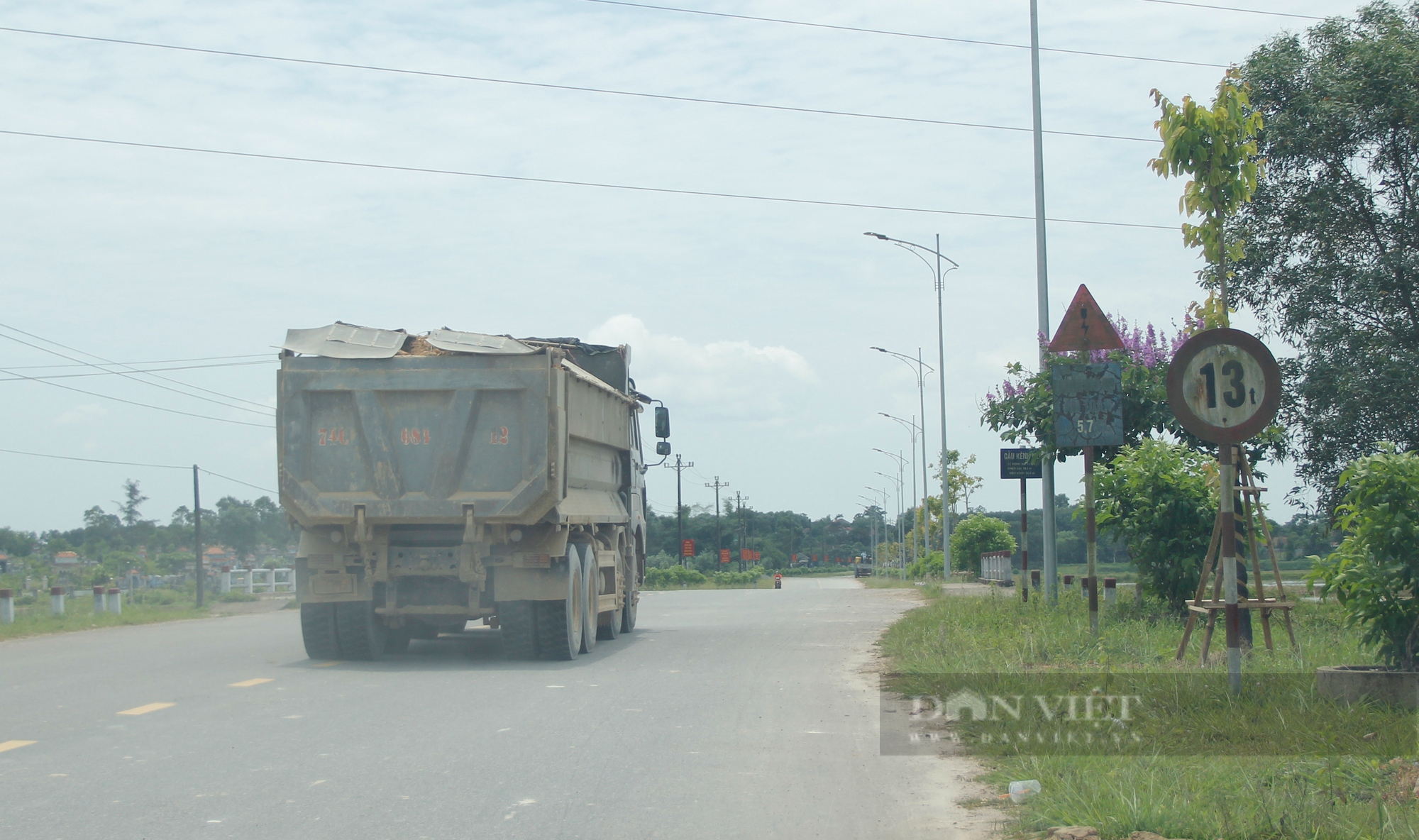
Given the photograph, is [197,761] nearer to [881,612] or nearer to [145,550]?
[881,612]

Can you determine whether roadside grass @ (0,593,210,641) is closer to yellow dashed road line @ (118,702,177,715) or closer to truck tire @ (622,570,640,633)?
truck tire @ (622,570,640,633)

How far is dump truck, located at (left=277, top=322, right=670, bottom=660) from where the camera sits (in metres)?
12.2

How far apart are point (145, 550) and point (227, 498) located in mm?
4930

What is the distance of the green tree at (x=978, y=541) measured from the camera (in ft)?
166

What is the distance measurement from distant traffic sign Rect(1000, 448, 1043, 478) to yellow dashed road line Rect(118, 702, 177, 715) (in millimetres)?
14651

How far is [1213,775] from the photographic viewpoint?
19.5ft

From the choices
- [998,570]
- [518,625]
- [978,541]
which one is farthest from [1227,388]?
[978,541]

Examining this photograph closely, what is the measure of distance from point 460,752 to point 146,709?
3.27m

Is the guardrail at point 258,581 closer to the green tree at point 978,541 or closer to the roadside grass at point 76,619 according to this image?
the roadside grass at point 76,619

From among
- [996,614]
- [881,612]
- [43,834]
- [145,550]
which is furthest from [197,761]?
[145,550]

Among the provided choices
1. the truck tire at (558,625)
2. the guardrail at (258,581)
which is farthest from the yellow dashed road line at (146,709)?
the guardrail at (258,581)

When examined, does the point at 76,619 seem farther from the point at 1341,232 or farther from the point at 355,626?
the point at 1341,232

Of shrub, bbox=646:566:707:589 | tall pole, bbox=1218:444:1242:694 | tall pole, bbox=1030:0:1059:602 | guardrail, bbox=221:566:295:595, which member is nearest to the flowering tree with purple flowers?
tall pole, bbox=1030:0:1059:602

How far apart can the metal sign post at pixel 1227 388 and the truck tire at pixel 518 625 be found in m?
7.01
